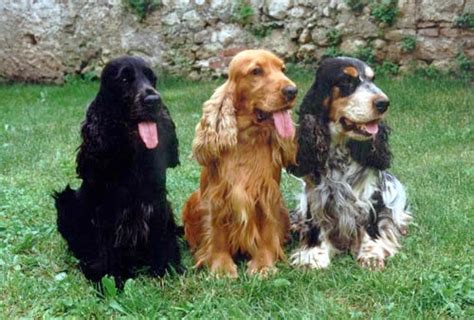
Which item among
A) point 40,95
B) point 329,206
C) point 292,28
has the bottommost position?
point 40,95

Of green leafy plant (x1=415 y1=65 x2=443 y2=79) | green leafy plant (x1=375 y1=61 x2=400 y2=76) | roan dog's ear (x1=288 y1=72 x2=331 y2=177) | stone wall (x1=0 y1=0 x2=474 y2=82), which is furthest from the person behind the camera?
green leafy plant (x1=375 y1=61 x2=400 y2=76)

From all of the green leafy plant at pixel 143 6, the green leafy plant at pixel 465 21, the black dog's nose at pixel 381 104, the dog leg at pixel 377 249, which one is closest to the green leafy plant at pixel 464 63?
the green leafy plant at pixel 465 21

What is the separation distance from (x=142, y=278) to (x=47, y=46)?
1038 centimetres

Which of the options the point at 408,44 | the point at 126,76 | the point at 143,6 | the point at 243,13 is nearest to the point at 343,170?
the point at 126,76

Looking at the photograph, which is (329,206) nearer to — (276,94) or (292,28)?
(276,94)

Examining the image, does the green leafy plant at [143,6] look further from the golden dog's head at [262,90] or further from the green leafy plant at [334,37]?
the golden dog's head at [262,90]

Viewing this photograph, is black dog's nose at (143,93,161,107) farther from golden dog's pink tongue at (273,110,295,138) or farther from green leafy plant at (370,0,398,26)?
green leafy plant at (370,0,398,26)

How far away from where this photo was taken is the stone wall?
11547mm

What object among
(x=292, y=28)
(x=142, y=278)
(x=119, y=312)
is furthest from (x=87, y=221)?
(x=292, y=28)

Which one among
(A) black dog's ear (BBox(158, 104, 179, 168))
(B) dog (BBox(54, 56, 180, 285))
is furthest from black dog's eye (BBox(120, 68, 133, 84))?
(A) black dog's ear (BBox(158, 104, 179, 168))

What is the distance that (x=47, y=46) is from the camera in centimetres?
1414

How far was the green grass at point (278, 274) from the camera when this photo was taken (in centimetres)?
409

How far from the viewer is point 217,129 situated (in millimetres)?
4461

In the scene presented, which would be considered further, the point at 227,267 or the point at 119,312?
the point at 227,267
